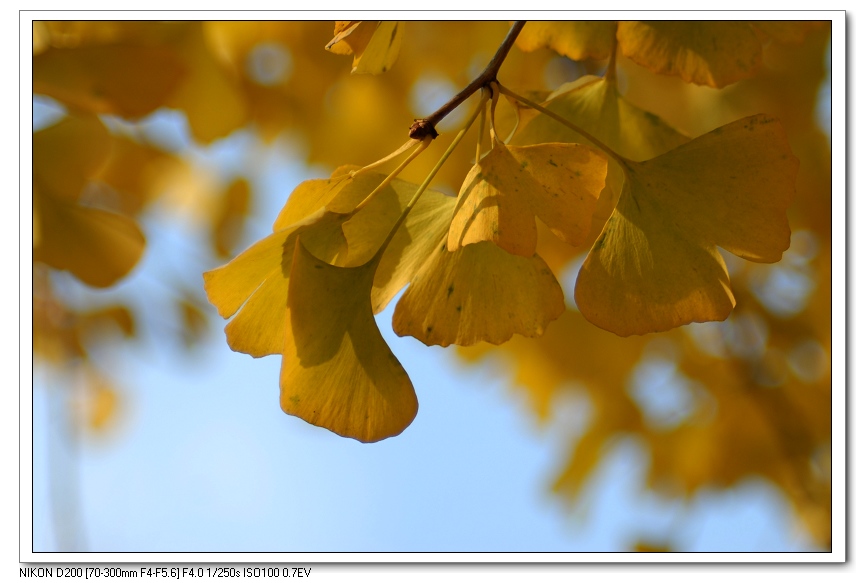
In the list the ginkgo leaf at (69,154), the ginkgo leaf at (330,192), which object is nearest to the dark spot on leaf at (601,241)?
the ginkgo leaf at (330,192)

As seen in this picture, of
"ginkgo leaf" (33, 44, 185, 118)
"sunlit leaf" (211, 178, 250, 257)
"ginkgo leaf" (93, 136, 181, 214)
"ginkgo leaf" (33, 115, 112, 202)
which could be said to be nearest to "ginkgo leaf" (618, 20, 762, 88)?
"ginkgo leaf" (33, 44, 185, 118)

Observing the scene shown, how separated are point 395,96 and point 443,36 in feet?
0.29

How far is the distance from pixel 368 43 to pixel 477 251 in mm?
118

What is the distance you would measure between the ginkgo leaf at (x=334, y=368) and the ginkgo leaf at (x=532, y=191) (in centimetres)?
6

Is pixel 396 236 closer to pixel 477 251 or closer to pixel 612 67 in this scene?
pixel 477 251

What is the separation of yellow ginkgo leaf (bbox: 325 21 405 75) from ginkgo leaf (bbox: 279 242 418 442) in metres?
0.10

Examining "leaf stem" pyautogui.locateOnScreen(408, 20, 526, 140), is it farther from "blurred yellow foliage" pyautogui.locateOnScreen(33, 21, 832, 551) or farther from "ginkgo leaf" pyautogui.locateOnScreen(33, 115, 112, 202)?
"ginkgo leaf" pyautogui.locateOnScreen(33, 115, 112, 202)

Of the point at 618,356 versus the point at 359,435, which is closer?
the point at 359,435

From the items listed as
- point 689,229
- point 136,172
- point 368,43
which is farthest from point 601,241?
point 136,172

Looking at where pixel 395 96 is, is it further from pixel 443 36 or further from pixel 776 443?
pixel 776 443

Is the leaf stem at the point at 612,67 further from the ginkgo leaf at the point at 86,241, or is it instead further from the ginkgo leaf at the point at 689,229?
the ginkgo leaf at the point at 86,241
